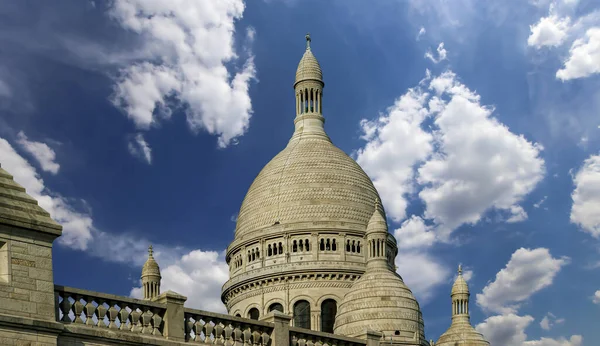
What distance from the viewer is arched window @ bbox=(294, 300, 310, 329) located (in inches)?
2869

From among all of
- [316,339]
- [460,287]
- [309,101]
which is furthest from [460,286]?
[316,339]

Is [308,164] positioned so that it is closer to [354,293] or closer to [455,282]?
[455,282]

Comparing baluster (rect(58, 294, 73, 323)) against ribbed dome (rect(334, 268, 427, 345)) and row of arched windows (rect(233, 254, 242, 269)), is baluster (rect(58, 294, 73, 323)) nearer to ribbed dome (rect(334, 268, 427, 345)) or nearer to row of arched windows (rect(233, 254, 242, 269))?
ribbed dome (rect(334, 268, 427, 345))

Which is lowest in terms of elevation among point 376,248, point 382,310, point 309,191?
point 382,310

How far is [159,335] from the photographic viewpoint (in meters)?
18.8

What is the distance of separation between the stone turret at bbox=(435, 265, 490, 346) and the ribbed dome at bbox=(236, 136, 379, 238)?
775 cm

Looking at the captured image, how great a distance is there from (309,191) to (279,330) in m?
56.1

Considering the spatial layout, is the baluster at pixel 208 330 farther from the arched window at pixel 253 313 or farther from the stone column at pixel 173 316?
the arched window at pixel 253 313

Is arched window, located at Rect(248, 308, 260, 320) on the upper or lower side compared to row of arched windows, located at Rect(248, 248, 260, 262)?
lower

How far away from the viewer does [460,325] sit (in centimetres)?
6825

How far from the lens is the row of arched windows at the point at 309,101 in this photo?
8294 centimetres

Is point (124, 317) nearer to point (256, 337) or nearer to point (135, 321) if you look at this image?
point (135, 321)

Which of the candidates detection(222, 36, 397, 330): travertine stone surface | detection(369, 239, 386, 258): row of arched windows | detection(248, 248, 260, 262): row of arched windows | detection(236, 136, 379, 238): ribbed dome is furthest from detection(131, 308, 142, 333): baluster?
detection(248, 248, 260, 262): row of arched windows

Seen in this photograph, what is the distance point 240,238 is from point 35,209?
60824 millimetres
